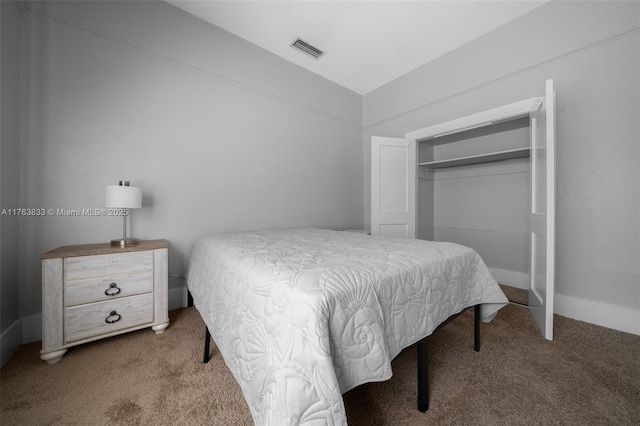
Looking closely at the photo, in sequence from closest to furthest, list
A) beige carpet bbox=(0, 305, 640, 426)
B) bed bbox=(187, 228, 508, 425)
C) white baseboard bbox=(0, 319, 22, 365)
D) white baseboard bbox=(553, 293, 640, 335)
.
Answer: bed bbox=(187, 228, 508, 425), beige carpet bbox=(0, 305, 640, 426), white baseboard bbox=(0, 319, 22, 365), white baseboard bbox=(553, 293, 640, 335)

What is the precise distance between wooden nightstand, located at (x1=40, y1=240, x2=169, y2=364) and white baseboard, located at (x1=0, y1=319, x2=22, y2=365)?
255mm

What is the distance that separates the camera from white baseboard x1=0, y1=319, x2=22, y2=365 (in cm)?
139

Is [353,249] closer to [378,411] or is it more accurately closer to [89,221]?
[378,411]

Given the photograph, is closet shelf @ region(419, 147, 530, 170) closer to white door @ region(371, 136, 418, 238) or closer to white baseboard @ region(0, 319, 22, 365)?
white door @ region(371, 136, 418, 238)

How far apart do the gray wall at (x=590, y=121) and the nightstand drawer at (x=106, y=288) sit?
3.54 metres

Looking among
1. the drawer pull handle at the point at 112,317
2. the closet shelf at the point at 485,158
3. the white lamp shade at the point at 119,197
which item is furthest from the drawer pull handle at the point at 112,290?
the closet shelf at the point at 485,158

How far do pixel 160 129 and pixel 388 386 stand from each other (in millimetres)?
2670

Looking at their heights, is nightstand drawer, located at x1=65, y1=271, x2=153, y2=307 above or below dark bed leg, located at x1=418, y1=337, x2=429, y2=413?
above

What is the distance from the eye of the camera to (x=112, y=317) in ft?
5.18

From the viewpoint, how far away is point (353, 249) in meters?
1.35

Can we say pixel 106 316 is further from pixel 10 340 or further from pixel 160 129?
pixel 160 129

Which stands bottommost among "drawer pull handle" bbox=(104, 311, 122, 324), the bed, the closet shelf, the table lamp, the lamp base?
"drawer pull handle" bbox=(104, 311, 122, 324)

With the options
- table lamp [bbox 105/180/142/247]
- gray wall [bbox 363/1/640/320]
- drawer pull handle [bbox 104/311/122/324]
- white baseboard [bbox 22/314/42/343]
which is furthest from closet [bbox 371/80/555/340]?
white baseboard [bbox 22/314/42/343]

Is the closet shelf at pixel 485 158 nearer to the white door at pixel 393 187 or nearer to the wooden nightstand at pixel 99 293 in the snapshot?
the white door at pixel 393 187
